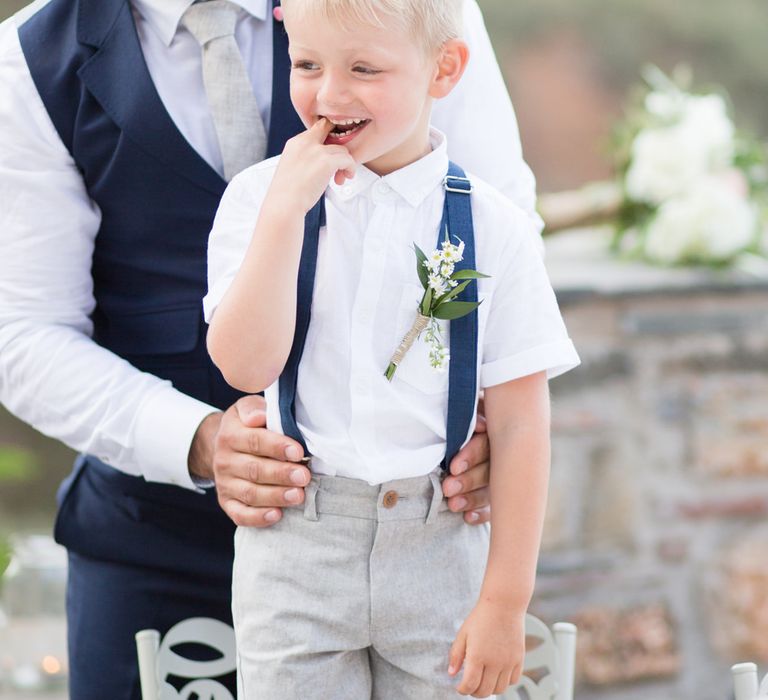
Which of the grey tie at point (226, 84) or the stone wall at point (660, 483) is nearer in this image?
the grey tie at point (226, 84)

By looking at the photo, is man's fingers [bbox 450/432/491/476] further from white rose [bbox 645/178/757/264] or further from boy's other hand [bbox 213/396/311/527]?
white rose [bbox 645/178/757/264]

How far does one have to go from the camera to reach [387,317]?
1361mm

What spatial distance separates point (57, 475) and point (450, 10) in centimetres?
458

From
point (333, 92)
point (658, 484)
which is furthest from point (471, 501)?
point (658, 484)

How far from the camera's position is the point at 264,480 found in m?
1.38

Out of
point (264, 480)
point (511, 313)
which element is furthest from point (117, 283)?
point (511, 313)

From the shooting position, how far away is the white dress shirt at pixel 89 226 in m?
1.66

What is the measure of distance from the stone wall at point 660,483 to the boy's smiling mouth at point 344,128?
5.35ft

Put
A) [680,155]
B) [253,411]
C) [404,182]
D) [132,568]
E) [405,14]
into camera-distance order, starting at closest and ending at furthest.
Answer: [405,14] → [404,182] → [253,411] → [132,568] → [680,155]

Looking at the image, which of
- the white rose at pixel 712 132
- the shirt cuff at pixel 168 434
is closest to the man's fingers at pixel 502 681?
the shirt cuff at pixel 168 434

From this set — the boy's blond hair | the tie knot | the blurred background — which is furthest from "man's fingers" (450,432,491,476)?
the blurred background

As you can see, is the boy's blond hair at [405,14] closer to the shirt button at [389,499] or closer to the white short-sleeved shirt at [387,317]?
the white short-sleeved shirt at [387,317]

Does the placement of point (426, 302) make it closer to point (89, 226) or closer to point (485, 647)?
point (485, 647)

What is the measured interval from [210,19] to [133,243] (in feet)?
1.06
